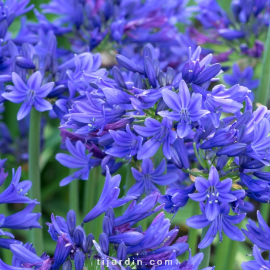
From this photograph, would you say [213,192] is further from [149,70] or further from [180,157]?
[149,70]

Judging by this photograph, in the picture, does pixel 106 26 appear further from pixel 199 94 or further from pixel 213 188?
pixel 213 188

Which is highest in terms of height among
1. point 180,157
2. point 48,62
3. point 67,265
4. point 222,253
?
point 48,62

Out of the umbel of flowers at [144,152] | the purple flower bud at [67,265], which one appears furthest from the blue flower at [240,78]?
the purple flower bud at [67,265]

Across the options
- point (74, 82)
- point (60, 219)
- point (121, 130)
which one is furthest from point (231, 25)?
point (60, 219)

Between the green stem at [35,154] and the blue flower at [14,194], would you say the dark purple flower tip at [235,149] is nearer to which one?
the blue flower at [14,194]

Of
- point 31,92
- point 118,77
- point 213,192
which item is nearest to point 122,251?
point 213,192
